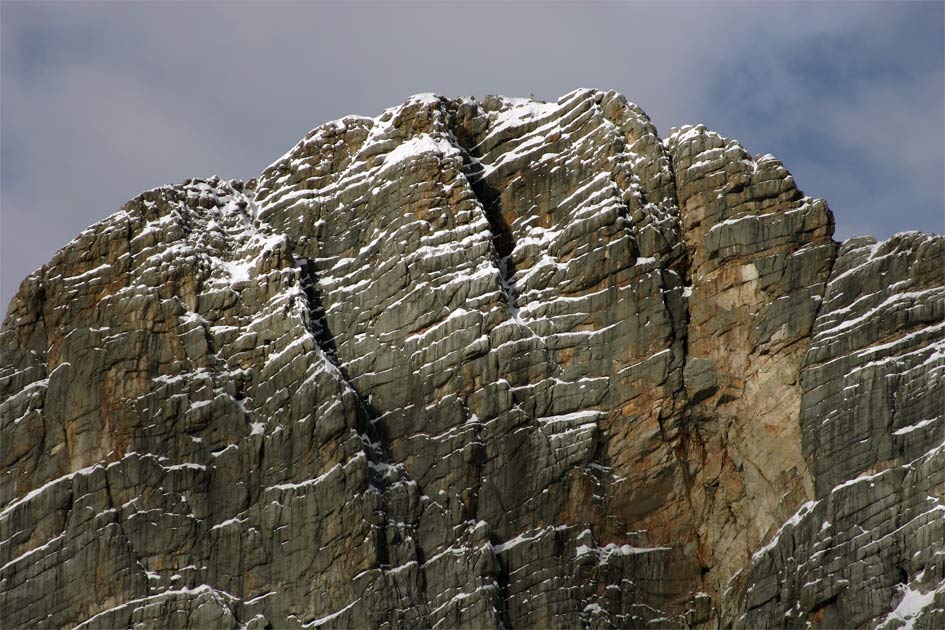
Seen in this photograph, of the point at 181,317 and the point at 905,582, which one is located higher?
the point at 181,317

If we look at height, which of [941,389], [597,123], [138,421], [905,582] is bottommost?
[905,582]

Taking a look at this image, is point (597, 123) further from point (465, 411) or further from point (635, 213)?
point (465, 411)

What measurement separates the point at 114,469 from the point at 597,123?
38.2 meters

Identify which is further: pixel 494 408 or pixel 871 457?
pixel 494 408

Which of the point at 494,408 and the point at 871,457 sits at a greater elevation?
the point at 494,408

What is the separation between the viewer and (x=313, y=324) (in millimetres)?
153375

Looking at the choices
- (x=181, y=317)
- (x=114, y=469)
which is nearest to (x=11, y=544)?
(x=114, y=469)

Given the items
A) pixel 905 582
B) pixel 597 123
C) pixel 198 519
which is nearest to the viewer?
pixel 905 582

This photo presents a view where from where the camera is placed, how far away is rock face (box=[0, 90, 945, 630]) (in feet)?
464

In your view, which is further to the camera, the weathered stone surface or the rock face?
the rock face

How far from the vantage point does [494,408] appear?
147 meters

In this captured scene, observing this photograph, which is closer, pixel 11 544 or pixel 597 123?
pixel 11 544

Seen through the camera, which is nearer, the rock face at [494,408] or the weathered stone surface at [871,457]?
the weathered stone surface at [871,457]

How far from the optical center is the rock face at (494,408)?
14138 centimetres
